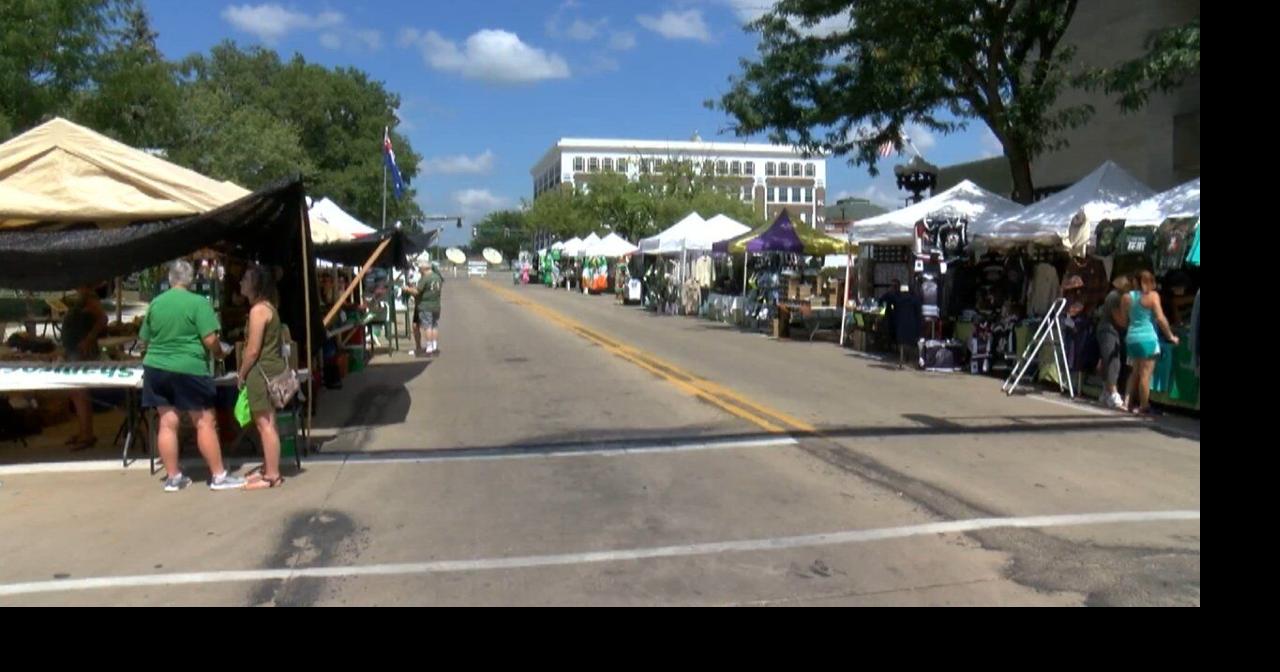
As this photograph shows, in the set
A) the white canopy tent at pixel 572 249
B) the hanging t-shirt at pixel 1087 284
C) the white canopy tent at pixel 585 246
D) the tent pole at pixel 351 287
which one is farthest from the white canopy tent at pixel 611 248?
the hanging t-shirt at pixel 1087 284

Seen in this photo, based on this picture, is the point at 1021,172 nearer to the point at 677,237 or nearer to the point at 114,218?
the point at 677,237

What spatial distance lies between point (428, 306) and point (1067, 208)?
11.0m

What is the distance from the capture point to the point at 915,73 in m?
18.6

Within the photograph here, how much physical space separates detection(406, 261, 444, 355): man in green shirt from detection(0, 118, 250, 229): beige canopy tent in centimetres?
933

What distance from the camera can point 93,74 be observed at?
70.9 feet

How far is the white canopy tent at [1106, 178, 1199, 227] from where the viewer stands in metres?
13.2

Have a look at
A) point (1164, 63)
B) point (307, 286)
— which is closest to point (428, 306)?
point (307, 286)

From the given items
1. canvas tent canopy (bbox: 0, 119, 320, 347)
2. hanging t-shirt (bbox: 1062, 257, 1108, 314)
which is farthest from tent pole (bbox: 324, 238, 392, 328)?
hanging t-shirt (bbox: 1062, 257, 1108, 314)

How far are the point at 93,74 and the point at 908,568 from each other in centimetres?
2099

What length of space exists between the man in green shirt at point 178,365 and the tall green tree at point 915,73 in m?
13.7

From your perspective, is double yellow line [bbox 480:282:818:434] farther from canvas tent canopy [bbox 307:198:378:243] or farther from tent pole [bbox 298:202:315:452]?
canvas tent canopy [bbox 307:198:378:243]
